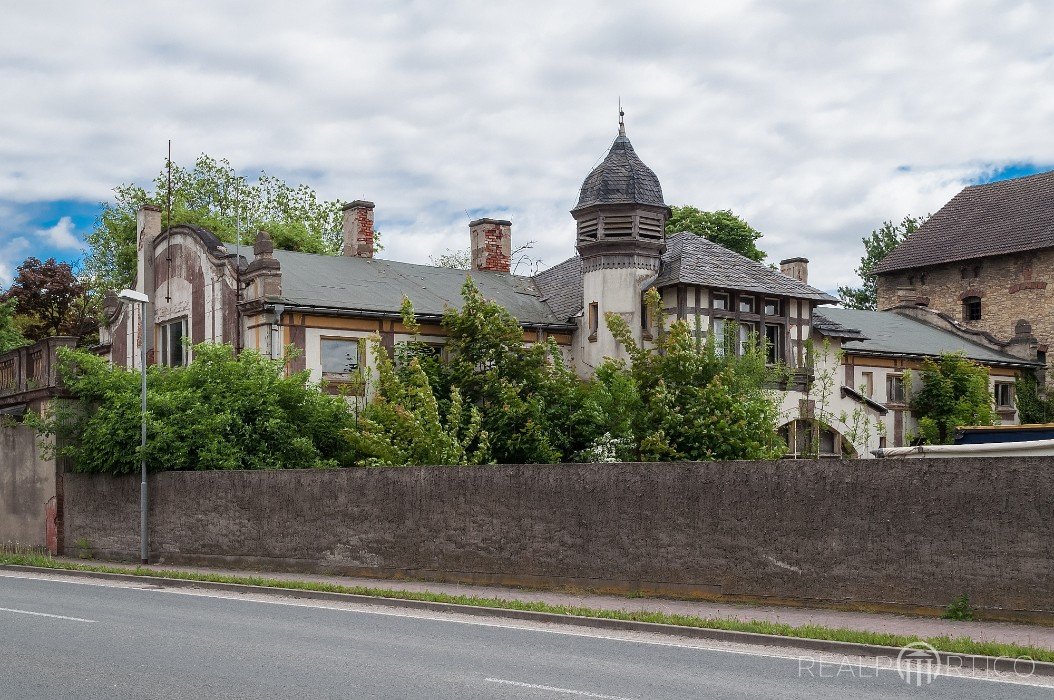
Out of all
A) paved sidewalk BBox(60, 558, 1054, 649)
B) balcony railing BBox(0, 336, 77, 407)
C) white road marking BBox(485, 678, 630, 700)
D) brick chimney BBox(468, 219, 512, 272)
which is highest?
brick chimney BBox(468, 219, 512, 272)

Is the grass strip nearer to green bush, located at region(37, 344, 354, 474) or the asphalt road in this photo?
the asphalt road

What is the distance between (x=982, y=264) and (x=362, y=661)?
47.0m

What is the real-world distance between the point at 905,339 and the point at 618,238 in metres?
16.7

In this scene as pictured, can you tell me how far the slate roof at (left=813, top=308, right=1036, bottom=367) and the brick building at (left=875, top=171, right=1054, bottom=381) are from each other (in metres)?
1.01

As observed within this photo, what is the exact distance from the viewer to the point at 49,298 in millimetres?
59938

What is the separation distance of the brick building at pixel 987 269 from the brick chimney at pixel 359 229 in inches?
988

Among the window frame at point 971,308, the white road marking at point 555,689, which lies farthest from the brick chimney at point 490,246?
the white road marking at point 555,689

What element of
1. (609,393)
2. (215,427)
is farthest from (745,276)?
(215,427)

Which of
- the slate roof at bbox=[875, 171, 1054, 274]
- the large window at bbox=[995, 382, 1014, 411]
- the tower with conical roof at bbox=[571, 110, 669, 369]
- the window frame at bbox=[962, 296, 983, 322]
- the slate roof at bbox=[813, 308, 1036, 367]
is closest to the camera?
the tower with conical roof at bbox=[571, 110, 669, 369]

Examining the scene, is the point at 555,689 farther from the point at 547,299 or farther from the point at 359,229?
the point at 359,229

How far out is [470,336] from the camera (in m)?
29.8

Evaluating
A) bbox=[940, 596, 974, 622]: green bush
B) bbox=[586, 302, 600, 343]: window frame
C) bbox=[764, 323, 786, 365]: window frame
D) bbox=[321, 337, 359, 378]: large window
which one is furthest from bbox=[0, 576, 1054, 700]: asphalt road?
bbox=[764, 323, 786, 365]: window frame

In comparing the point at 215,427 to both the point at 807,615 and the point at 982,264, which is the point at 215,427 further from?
the point at 982,264

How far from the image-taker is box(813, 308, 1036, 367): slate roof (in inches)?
1672
